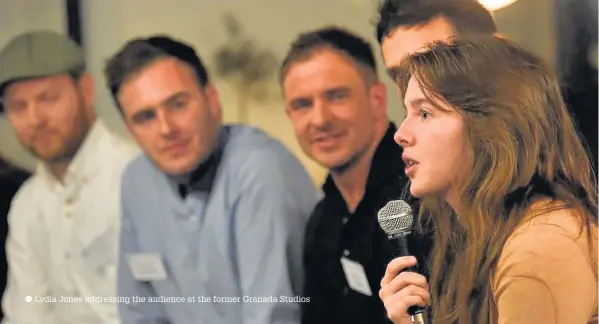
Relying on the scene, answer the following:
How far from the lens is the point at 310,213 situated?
1483 millimetres

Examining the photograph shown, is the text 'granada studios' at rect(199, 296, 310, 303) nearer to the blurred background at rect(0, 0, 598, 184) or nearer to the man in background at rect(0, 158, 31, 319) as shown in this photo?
the blurred background at rect(0, 0, 598, 184)

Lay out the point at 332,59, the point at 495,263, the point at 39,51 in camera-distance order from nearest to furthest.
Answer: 1. the point at 495,263
2. the point at 332,59
3. the point at 39,51

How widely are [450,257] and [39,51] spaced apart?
A: 1.03 meters

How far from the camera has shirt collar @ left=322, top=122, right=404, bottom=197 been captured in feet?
4.68

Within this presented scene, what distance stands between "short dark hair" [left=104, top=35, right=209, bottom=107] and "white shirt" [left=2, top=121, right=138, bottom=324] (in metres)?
0.12

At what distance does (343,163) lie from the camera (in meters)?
1.46

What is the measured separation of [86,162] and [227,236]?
39 cm

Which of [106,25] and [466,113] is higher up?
[106,25]

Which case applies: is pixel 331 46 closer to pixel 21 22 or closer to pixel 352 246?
pixel 352 246

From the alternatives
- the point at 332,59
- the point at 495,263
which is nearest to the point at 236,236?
the point at 332,59

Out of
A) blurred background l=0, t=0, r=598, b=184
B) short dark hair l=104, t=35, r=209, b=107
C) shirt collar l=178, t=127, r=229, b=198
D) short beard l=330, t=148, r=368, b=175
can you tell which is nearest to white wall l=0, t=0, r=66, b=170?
blurred background l=0, t=0, r=598, b=184

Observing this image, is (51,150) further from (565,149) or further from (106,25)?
(565,149)

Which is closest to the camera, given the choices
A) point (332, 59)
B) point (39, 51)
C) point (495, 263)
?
point (495, 263)

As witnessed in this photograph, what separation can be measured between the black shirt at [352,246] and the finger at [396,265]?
2cm
